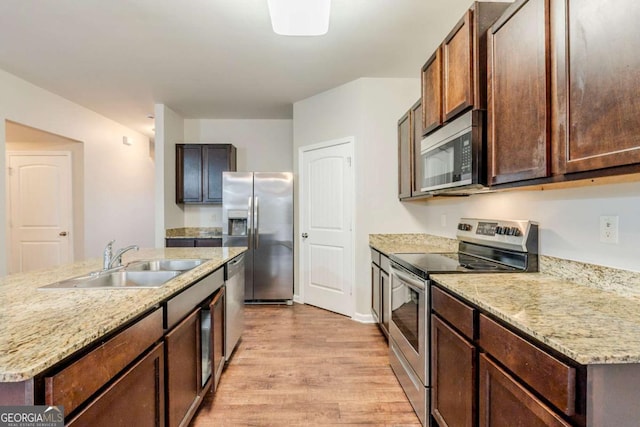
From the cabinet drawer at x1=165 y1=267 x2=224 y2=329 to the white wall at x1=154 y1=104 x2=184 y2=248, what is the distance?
7.99 feet

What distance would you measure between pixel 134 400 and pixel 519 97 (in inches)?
76.4

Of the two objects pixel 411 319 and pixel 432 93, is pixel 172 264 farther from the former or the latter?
pixel 432 93

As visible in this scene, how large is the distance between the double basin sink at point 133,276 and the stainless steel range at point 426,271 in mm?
1347

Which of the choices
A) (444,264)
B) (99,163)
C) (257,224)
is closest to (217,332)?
(444,264)

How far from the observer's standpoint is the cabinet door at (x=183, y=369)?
1.41 m

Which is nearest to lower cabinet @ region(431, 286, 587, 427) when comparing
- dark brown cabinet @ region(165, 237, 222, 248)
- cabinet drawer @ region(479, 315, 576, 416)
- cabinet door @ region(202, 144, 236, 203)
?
cabinet drawer @ region(479, 315, 576, 416)

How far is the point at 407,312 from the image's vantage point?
2.02 metres

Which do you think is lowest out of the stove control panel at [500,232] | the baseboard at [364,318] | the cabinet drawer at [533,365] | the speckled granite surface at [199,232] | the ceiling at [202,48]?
the baseboard at [364,318]

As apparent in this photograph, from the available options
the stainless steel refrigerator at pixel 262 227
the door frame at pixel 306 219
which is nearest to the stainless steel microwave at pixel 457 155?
the door frame at pixel 306 219

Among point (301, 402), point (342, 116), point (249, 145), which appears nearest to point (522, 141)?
point (301, 402)

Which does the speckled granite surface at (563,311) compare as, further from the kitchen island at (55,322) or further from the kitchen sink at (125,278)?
the kitchen sink at (125,278)

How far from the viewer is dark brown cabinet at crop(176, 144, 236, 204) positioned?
4516 millimetres

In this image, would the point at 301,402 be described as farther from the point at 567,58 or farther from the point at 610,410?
the point at 567,58

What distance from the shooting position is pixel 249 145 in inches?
195
